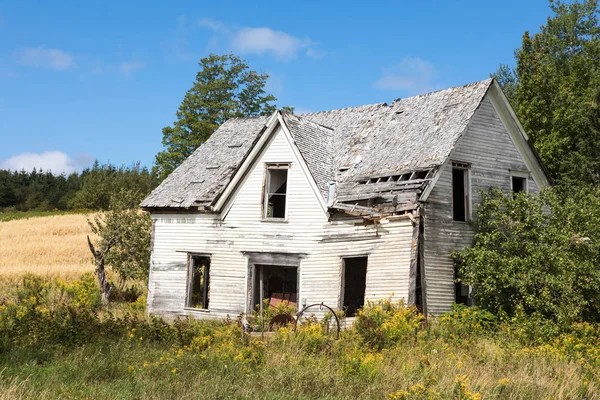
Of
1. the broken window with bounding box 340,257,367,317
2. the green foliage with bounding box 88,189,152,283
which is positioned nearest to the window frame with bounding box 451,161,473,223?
the broken window with bounding box 340,257,367,317

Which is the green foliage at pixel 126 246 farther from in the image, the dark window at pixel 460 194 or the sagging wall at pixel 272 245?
the dark window at pixel 460 194

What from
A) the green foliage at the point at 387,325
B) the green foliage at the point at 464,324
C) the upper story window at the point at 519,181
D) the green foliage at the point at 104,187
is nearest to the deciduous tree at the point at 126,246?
the green foliage at the point at 387,325

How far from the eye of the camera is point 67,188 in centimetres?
8188

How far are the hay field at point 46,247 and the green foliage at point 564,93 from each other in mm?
25262

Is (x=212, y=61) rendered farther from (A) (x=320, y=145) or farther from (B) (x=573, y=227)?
(B) (x=573, y=227)

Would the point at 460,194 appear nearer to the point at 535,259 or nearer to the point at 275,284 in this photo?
the point at 535,259

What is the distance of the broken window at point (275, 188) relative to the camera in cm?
2059

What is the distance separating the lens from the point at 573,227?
17.3 metres

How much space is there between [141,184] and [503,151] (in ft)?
192

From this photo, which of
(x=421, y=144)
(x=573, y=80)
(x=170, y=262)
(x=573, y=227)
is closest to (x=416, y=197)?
(x=421, y=144)

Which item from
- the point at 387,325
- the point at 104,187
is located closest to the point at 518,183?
the point at 387,325

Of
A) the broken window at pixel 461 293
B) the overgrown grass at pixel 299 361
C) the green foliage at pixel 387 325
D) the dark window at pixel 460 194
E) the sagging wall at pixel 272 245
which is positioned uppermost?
the dark window at pixel 460 194

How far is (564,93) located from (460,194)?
660 inches

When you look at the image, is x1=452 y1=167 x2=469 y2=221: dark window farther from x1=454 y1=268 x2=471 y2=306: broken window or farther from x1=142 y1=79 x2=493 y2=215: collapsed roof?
x1=454 y1=268 x2=471 y2=306: broken window
